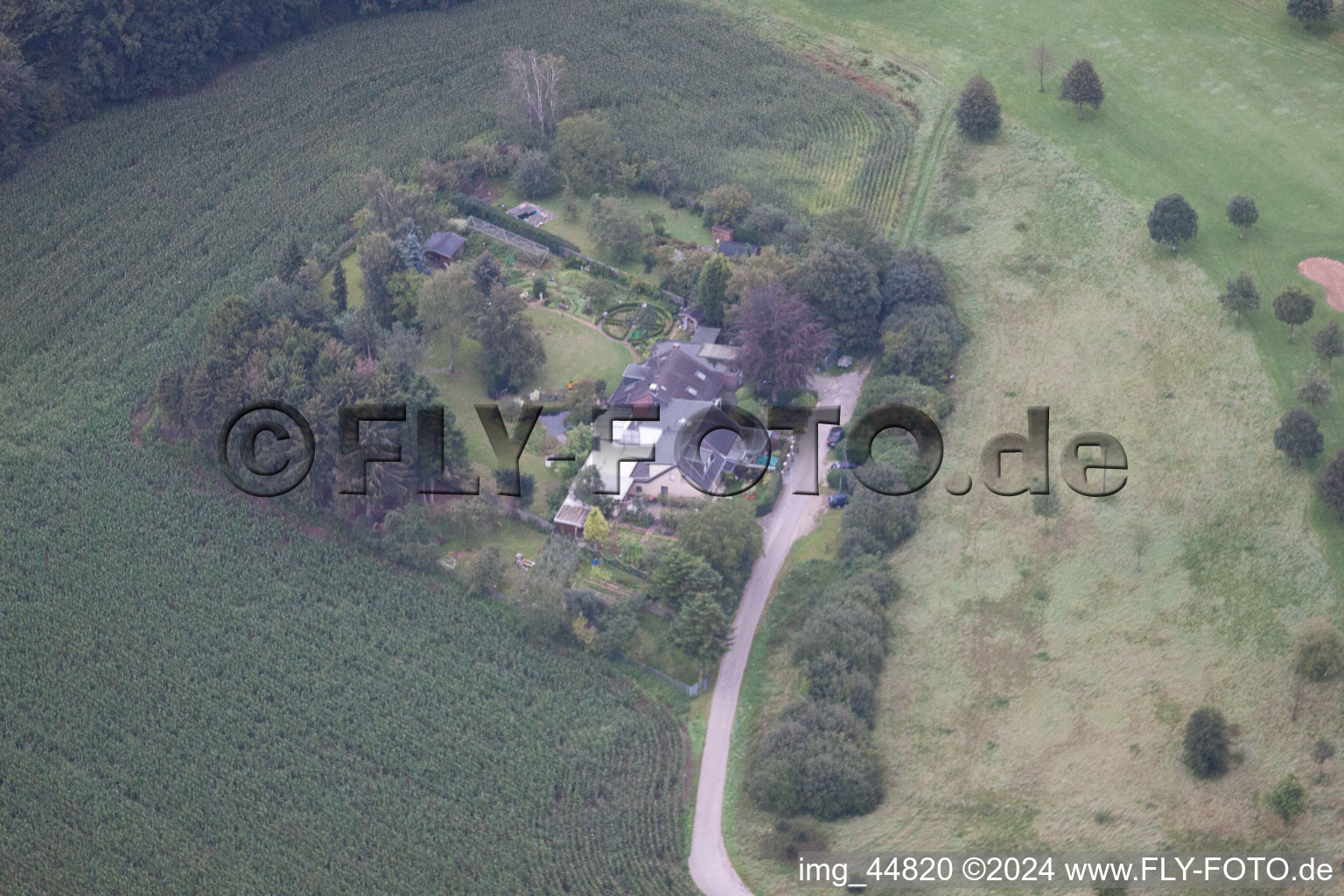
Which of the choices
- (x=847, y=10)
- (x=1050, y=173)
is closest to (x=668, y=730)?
(x=1050, y=173)

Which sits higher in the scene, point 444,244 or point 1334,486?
point 444,244

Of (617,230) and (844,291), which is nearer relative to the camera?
(844,291)

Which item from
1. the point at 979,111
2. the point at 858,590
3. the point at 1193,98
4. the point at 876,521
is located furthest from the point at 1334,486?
the point at 1193,98

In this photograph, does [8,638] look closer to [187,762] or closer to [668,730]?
[187,762]

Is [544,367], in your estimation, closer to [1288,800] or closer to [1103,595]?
[1103,595]

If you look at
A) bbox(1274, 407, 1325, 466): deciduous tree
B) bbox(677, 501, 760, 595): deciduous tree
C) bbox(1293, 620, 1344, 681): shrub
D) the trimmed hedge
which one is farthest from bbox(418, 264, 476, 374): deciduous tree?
bbox(1293, 620, 1344, 681): shrub

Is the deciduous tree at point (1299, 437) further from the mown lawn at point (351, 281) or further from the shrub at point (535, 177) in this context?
the mown lawn at point (351, 281)
